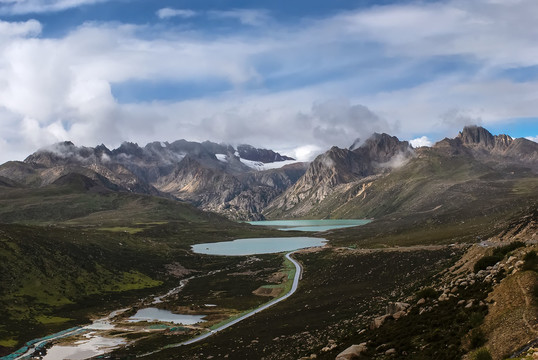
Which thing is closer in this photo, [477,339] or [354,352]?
[477,339]

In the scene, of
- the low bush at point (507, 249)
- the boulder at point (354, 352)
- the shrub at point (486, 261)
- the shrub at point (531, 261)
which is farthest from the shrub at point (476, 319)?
the low bush at point (507, 249)

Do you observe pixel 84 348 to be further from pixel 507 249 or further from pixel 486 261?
pixel 507 249

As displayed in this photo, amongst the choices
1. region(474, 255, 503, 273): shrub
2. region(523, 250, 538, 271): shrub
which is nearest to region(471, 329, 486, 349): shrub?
region(523, 250, 538, 271): shrub

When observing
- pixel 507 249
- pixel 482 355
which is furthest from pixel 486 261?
pixel 482 355

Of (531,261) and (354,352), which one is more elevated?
(531,261)

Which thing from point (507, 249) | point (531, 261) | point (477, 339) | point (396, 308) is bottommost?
point (396, 308)
